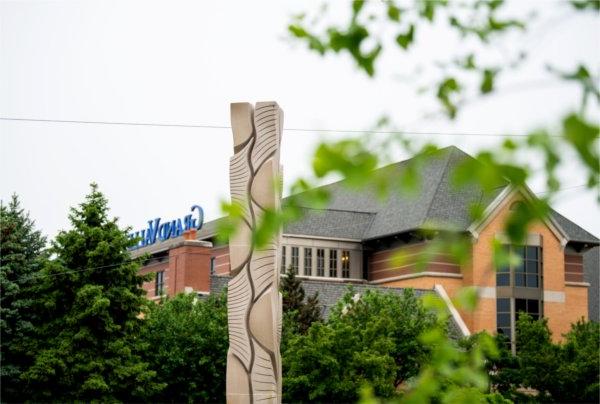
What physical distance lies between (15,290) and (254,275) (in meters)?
11.4

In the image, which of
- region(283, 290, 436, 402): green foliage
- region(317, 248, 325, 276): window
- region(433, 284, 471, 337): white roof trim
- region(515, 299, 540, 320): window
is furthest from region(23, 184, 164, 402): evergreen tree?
region(515, 299, 540, 320): window

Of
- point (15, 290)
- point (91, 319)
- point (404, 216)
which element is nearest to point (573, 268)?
point (404, 216)

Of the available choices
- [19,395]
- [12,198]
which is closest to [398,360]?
[19,395]

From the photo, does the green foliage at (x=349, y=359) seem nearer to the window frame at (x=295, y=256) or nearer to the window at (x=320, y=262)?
the window frame at (x=295, y=256)

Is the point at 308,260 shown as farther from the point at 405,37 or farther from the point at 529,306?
the point at 405,37

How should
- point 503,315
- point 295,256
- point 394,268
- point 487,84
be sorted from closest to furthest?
point 487,84 → point 503,315 → point 394,268 → point 295,256

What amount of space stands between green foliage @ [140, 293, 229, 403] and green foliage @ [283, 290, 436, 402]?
2515 mm

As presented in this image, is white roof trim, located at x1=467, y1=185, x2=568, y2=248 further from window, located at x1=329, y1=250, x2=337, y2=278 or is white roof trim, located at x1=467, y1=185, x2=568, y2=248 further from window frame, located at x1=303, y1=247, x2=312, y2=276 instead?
window frame, located at x1=303, y1=247, x2=312, y2=276

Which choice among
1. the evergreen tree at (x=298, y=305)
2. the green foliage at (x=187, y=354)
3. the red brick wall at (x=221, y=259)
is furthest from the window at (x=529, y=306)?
the green foliage at (x=187, y=354)

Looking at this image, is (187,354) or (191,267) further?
(191,267)

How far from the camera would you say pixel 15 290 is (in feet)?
91.8

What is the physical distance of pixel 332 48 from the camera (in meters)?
3.72

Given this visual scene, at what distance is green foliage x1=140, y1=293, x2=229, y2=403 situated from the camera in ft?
94.4

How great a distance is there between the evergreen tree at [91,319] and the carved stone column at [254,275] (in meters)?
8.68
